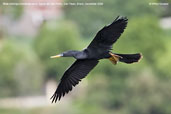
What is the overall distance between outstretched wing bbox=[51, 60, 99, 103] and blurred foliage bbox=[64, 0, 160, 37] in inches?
2190

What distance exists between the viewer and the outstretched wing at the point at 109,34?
14703mm

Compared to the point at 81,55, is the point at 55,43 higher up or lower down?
lower down

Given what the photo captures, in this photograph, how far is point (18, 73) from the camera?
59438 mm

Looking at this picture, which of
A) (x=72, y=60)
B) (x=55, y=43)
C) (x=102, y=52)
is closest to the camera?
(x=102, y=52)

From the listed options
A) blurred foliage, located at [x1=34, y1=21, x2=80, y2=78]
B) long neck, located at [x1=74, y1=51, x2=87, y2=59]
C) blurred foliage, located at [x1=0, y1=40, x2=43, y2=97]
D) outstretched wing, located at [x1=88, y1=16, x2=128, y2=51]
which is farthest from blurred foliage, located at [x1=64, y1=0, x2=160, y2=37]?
outstretched wing, located at [x1=88, y1=16, x2=128, y2=51]

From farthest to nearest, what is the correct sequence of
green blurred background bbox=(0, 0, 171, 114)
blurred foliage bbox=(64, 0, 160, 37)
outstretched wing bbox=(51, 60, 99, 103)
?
blurred foliage bbox=(64, 0, 160, 37) < green blurred background bbox=(0, 0, 171, 114) < outstretched wing bbox=(51, 60, 99, 103)

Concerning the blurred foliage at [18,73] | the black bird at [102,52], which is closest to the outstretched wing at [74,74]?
the black bird at [102,52]

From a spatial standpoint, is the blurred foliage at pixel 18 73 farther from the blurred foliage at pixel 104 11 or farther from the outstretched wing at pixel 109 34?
the outstretched wing at pixel 109 34

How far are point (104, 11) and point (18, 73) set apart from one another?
17.5m

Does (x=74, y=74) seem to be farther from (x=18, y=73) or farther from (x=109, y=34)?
(x=18, y=73)

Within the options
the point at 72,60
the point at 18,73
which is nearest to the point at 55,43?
the point at 18,73

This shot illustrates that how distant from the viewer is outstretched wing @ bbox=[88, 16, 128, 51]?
1470cm

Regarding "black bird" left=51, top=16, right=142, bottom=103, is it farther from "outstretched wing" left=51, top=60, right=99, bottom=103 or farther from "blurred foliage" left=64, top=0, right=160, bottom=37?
"blurred foliage" left=64, top=0, right=160, bottom=37

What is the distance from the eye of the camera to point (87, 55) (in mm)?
15031
